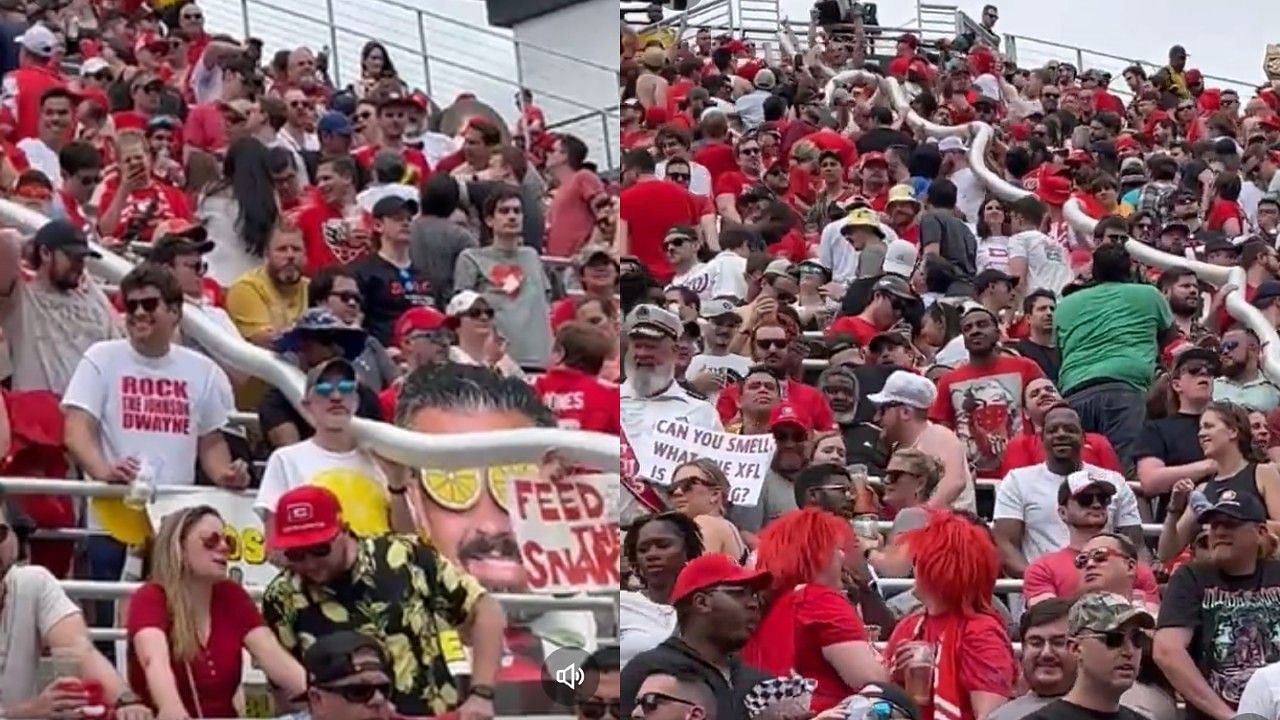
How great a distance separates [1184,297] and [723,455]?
14.5 feet

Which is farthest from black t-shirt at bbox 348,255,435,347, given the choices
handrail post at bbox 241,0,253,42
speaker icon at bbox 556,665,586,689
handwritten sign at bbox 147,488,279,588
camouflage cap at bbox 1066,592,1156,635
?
handrail post at bbox 241,0,253,42

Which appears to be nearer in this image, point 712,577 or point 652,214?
point 712,577

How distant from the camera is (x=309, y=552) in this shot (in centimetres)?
457

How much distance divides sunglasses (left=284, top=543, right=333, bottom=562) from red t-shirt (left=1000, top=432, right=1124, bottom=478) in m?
3.69

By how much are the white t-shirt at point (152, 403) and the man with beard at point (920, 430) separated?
2572 mm

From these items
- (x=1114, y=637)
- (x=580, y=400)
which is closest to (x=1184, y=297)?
(x=1114, y=637)

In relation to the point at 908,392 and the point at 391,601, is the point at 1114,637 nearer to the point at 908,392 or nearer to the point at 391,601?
the point at 391,601

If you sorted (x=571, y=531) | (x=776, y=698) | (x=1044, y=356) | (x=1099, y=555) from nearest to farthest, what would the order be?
1. (x=571, y=531)
2. (x=776, y=698)
3. (x=1099, y=555)
4. (x=1044, y=356)

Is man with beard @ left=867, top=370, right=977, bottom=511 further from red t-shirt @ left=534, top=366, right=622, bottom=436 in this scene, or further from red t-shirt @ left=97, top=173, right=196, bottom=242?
red t-shirt @ left=534, top=366, right=622, bottom=436

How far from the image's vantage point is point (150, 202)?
8.42m

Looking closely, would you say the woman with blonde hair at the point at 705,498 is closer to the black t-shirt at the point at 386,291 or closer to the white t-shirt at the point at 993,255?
the black t-shirt at the point at 386,291

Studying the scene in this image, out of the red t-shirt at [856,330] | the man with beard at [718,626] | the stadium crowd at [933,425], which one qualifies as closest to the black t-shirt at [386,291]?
the stadium crowd at [933,425]

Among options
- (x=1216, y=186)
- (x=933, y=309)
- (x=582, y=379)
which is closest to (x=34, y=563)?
(x=582, y=379)

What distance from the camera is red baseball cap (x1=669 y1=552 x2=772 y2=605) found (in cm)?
513
